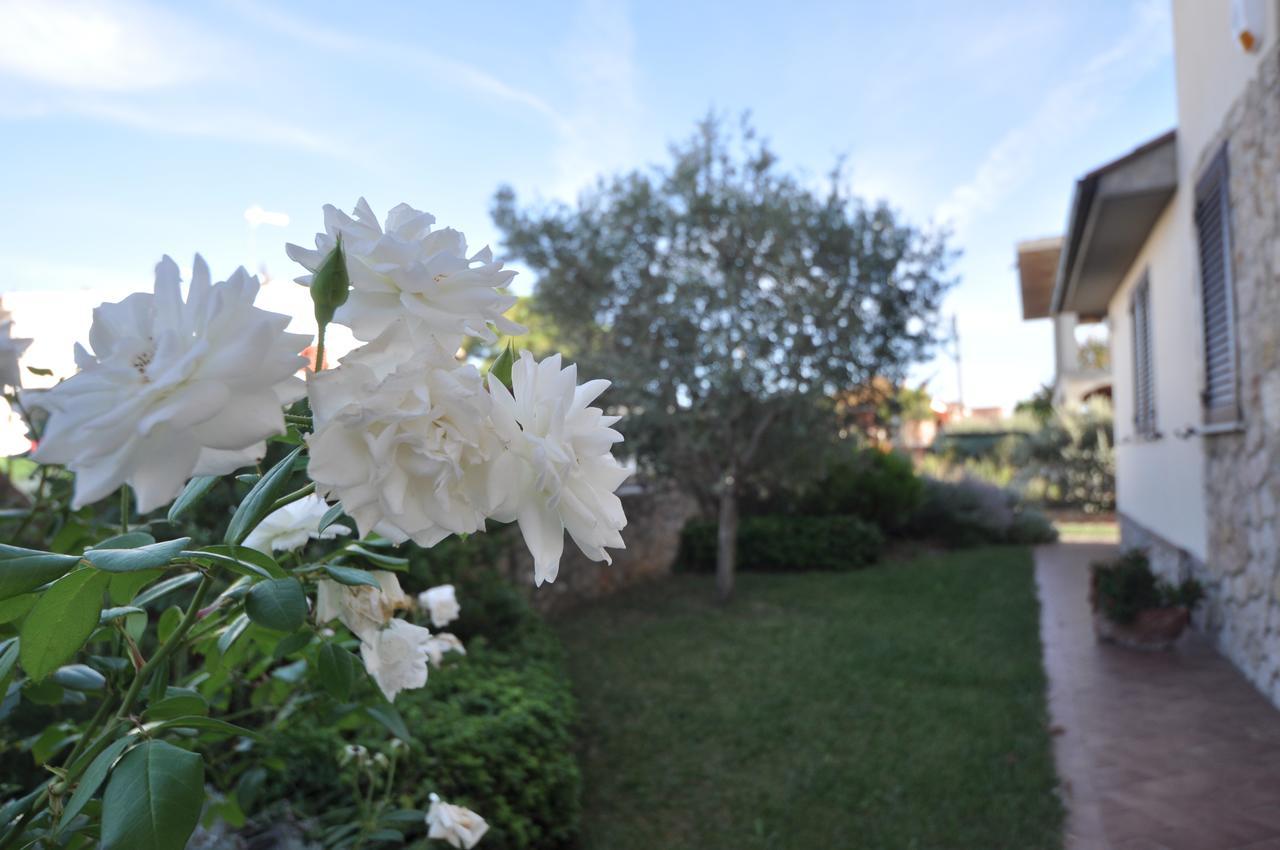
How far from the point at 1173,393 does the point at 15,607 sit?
7068 millimetres

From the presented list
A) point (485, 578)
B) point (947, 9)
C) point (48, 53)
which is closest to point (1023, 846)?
point (485, 578)

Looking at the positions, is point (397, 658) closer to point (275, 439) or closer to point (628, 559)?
point (275, 439)

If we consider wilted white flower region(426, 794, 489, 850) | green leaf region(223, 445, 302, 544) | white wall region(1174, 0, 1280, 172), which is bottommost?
wilted white flower region(426, 794, 489, 850)

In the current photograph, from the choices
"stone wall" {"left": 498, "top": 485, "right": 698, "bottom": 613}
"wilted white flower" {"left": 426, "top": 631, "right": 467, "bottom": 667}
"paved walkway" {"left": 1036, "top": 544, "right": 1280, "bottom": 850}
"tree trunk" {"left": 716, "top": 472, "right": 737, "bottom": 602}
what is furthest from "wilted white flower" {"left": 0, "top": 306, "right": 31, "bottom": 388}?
"tree trunk" {"left": 716, "top": 472, "right": 737, "bottom": 602}

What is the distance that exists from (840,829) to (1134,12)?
757 cm

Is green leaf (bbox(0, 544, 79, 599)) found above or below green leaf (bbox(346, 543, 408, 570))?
above

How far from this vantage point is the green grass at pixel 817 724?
10.8ft

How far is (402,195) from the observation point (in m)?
0.70

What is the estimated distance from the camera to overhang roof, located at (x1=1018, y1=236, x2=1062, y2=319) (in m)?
9.43

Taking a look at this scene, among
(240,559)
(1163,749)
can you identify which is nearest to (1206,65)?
(1163,749)

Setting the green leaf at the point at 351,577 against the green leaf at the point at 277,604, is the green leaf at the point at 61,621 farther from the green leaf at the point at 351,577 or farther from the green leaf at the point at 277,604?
the green leaf at the point at 351,577

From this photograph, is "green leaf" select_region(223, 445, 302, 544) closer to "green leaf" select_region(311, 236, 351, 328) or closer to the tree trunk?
"green leaf" select_region(311, 236, 351, 328)

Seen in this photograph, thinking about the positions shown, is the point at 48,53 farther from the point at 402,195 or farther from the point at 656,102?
the point at 656,102

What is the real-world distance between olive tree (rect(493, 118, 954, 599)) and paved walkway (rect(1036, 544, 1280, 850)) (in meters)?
3.25
